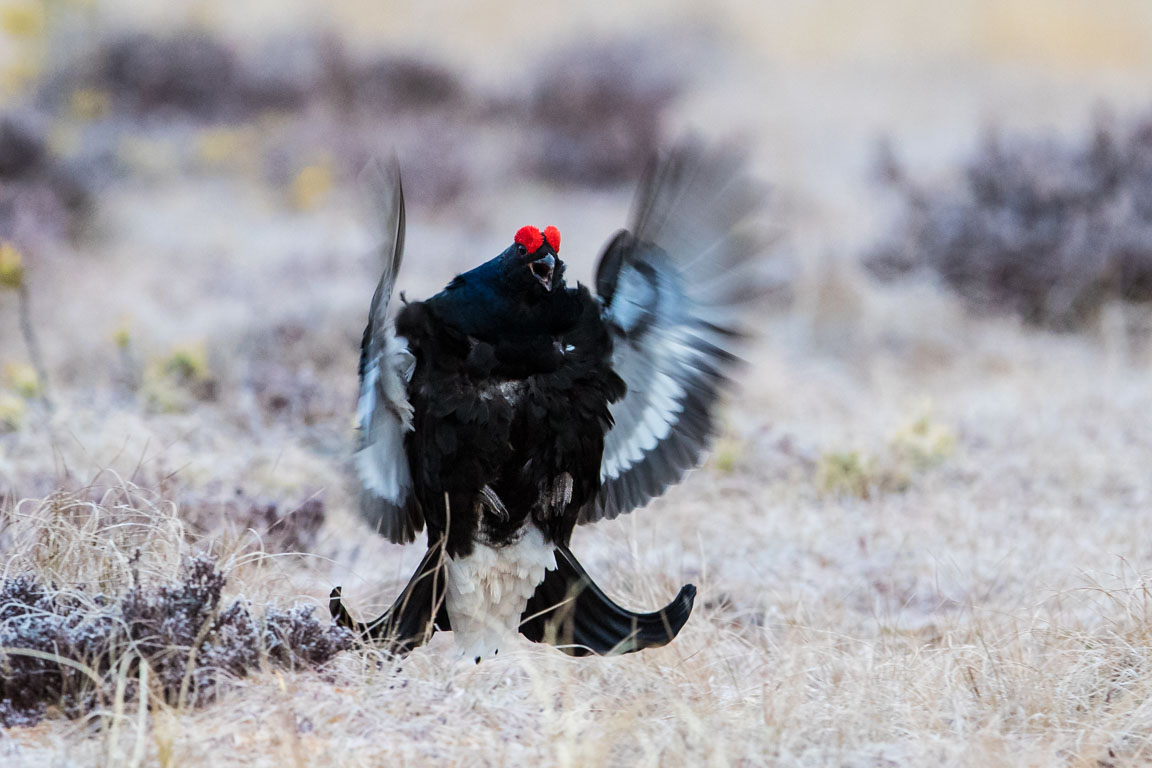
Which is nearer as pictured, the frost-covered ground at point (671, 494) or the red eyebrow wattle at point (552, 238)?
the frost-covered ground at point (671, 494)

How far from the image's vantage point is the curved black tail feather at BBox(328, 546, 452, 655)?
2.55 metres

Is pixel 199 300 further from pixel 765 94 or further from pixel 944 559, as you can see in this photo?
pixel 765 94

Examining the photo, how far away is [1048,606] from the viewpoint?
3072 mm

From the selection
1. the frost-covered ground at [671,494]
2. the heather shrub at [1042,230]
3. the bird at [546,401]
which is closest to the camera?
the frost-covered ground at [671,494]

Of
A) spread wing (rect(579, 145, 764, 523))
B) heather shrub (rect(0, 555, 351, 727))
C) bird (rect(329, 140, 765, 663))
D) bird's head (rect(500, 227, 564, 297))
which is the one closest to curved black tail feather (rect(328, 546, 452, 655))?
bird (rect(329, 140, 765, 663))

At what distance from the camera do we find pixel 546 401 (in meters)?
2.44

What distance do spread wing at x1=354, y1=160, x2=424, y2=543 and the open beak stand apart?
333 mm

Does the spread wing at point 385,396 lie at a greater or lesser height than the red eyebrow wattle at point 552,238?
lesser

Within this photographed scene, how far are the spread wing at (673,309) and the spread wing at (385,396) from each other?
0.46 meters

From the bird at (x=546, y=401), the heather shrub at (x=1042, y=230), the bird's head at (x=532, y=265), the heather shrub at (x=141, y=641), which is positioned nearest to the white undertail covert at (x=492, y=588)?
the bird at (x=546, y=401)

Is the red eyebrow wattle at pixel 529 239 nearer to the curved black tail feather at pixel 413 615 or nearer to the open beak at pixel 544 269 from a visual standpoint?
the open beak at pixel 544 269

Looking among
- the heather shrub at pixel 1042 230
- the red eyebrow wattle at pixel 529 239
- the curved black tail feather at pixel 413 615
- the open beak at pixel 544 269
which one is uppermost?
the heather shrub at pixel 1042 230

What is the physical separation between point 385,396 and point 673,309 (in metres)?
0.67

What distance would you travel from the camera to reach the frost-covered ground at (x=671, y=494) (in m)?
2.15
